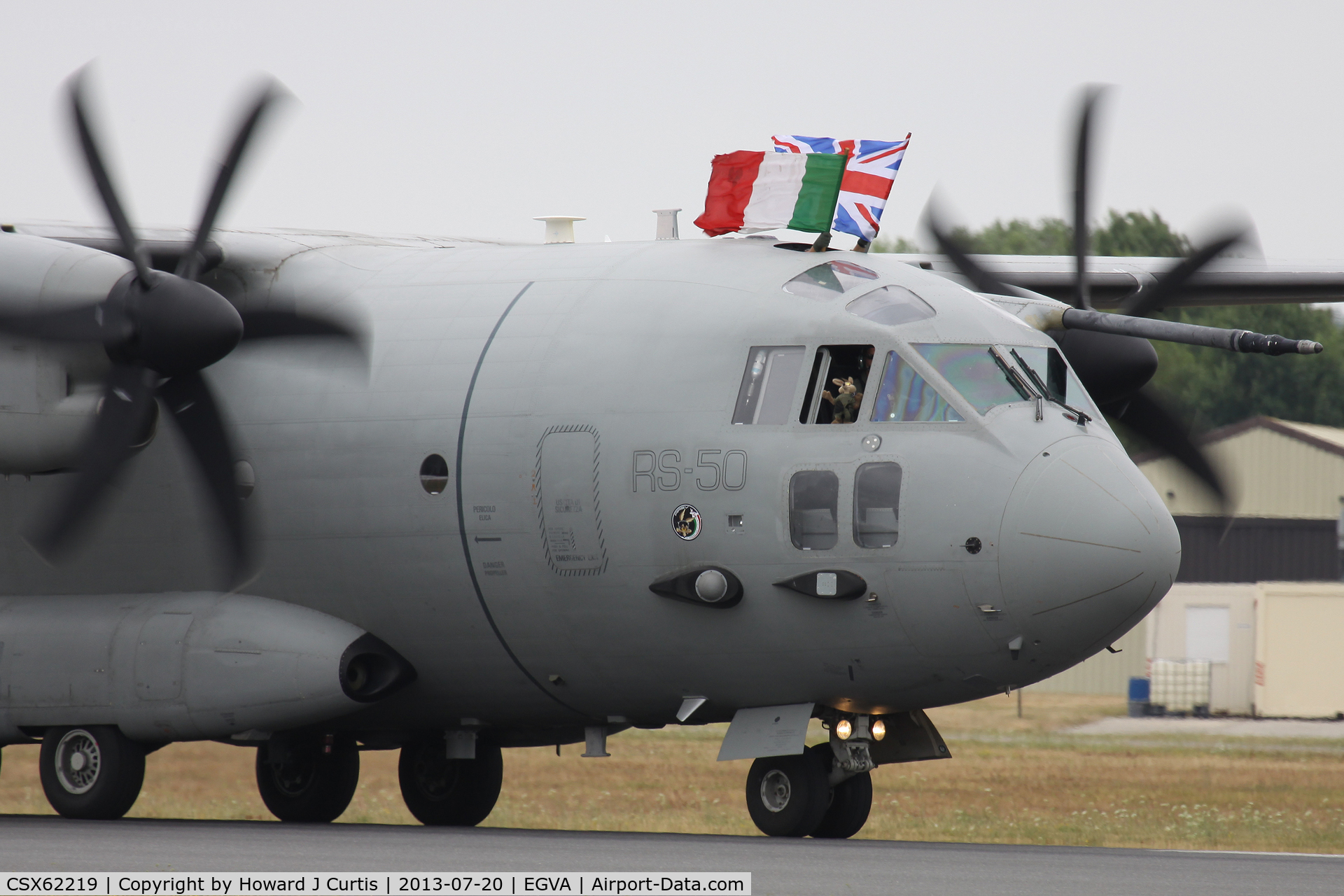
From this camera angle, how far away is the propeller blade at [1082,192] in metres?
16.9

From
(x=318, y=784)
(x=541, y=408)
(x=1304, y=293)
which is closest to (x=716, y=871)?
(x=541, y=408)

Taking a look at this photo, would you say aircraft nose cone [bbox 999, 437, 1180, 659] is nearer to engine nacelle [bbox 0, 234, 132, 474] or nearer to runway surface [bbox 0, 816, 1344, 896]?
runway surface [bbox 0, 816, 1344, 896]

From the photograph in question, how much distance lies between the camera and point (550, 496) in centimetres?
1555

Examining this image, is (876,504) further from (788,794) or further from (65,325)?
(65,325)

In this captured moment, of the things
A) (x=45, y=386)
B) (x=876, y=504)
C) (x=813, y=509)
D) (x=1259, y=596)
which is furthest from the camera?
(x=1259, y=596)

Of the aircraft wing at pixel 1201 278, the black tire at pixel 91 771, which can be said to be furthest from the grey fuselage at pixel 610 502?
the aircraft wing at pixel 1201 278

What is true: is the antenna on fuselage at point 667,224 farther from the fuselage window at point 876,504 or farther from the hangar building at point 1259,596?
the hangar building at point 1259,596

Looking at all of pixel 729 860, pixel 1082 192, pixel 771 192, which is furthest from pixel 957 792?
pixel 729 860

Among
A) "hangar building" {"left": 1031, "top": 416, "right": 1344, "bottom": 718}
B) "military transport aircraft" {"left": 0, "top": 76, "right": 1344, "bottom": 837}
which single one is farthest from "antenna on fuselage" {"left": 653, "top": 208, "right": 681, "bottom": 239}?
"hangar building" {"left": 1031, "top": 416, "right": 1344, "bottom": 718}

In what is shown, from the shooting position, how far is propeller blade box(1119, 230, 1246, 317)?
17.6 metres

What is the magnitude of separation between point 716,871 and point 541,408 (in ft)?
16.1

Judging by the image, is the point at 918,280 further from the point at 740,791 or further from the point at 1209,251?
the point at 740,791

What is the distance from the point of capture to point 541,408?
15.7 m

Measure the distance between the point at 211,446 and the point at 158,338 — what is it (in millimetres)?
1239
